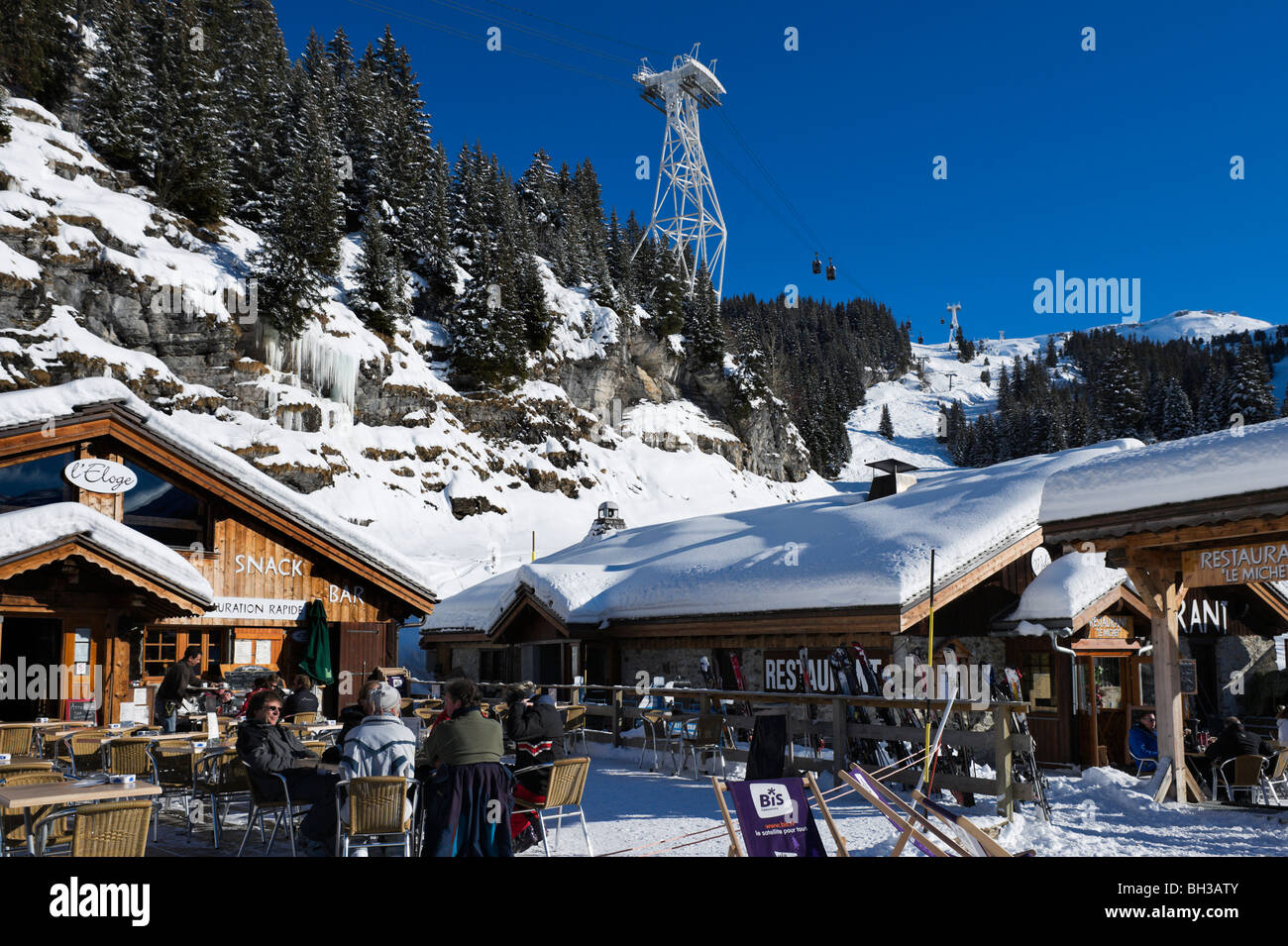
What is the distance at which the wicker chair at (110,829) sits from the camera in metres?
5.03

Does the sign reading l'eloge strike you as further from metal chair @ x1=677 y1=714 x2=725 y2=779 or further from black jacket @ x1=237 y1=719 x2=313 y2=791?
metal chair @ x1=677 y1=714 x2=725 y2=779

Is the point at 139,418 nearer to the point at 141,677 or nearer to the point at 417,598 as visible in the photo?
the point at 141,677

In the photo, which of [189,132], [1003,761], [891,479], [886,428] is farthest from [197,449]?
[886,428]

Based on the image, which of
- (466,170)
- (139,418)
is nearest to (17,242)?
(139,418)

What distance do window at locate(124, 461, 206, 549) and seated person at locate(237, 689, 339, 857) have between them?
994 cm

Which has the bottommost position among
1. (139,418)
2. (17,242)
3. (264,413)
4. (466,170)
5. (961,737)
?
(961,737)

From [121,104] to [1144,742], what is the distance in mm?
48759

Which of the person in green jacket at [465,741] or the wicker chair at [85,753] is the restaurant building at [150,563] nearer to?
the wicker chair at [85,753]

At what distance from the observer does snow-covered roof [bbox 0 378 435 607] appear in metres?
14.7

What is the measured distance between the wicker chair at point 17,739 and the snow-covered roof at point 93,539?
4.21 meters

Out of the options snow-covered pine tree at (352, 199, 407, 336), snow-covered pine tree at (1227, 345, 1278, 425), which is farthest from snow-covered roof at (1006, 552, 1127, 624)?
snow-covered pine tree at (1227, 345, 1278, 425)
